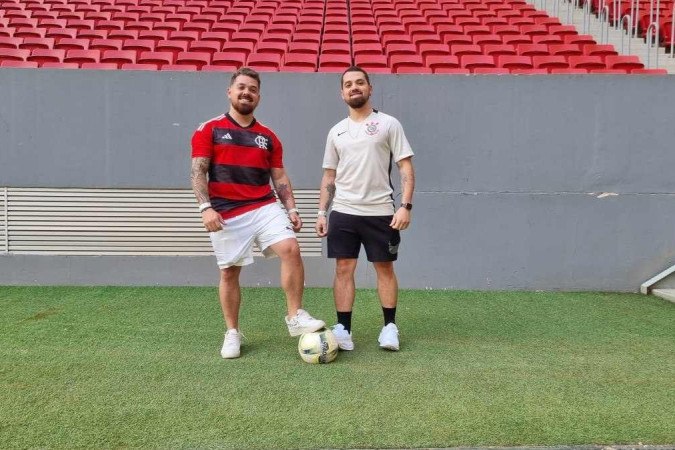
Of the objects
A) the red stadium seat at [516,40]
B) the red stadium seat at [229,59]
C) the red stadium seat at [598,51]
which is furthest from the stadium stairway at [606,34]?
the red stadium seat at [229,59]

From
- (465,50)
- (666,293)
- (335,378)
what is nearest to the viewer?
(335,378)

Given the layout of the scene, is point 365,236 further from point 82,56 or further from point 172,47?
point 172,47

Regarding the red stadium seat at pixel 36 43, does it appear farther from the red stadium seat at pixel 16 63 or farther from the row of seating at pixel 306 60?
the red stadium seat at pixel 16 63

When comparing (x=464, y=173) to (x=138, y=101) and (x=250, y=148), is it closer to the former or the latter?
(x=250, y=148)

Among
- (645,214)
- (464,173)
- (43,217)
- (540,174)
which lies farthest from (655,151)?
(43,217)

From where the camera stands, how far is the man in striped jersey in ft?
10.5

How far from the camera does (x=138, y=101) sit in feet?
16.0

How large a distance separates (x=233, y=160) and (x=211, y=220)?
353 mm

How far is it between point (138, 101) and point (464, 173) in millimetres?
2660

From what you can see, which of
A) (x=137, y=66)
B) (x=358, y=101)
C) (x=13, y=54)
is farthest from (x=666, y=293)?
(x=13, y=54)

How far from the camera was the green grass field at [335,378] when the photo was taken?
2.28m

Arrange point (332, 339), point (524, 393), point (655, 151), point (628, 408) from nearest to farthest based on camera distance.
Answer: point (628, 408), point (524, 393), point (332, 339), point (655, 151)

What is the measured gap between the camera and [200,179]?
317 cm

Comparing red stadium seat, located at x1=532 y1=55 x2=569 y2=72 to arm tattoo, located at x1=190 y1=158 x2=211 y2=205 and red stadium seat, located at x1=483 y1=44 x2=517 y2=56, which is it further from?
arm tattoo, located at x1=190 y1=158 x2=211 y2=205
